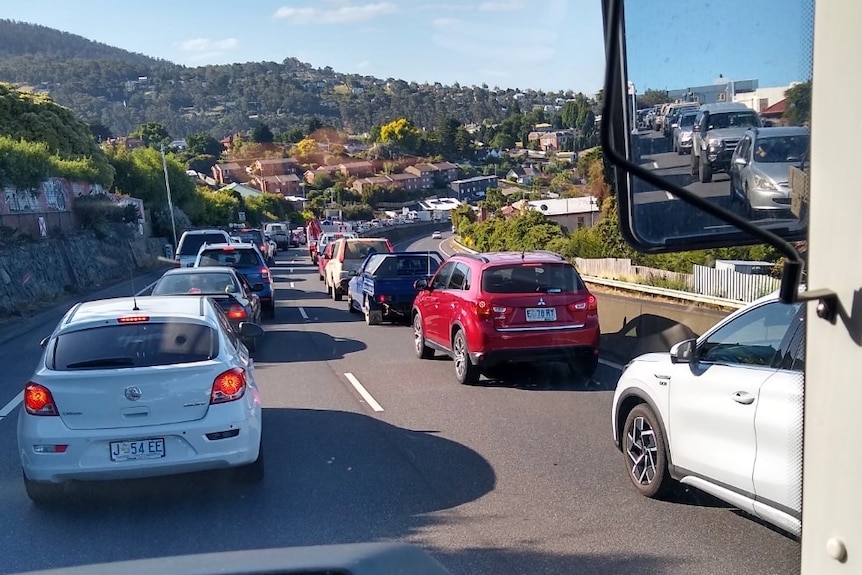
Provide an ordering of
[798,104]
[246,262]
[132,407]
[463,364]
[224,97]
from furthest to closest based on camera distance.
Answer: [224,97]
[246,262]
[463,364]
[132,407]
[798,104]

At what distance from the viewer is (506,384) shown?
11.3m

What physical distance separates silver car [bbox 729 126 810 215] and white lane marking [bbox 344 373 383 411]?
8256 mm

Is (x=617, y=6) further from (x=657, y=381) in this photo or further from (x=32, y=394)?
(x=32, y=394)

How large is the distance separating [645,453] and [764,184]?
15.9 ft

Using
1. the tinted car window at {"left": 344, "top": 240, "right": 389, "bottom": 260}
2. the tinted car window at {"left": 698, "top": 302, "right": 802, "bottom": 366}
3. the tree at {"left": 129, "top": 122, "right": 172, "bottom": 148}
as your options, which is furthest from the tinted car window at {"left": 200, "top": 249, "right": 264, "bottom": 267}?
the tree at {"left": 129, "top": 122, "right": 172, "bottom": 148}

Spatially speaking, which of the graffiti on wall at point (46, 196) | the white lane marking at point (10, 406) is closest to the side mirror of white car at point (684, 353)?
the white lane marking at point (10, 406)

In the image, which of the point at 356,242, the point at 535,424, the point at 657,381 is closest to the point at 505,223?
the point at 356,242

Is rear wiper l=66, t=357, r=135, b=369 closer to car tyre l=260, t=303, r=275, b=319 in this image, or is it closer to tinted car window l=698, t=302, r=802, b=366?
tinted car window l=698, t=302, r=802, b=366

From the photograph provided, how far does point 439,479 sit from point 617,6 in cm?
585

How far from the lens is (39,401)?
255 inches

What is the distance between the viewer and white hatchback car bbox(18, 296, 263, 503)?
20.9 ft

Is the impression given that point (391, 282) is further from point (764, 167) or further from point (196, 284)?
point (764, 167)

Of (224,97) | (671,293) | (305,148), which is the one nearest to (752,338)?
(671,293)

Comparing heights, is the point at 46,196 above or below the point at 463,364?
above
